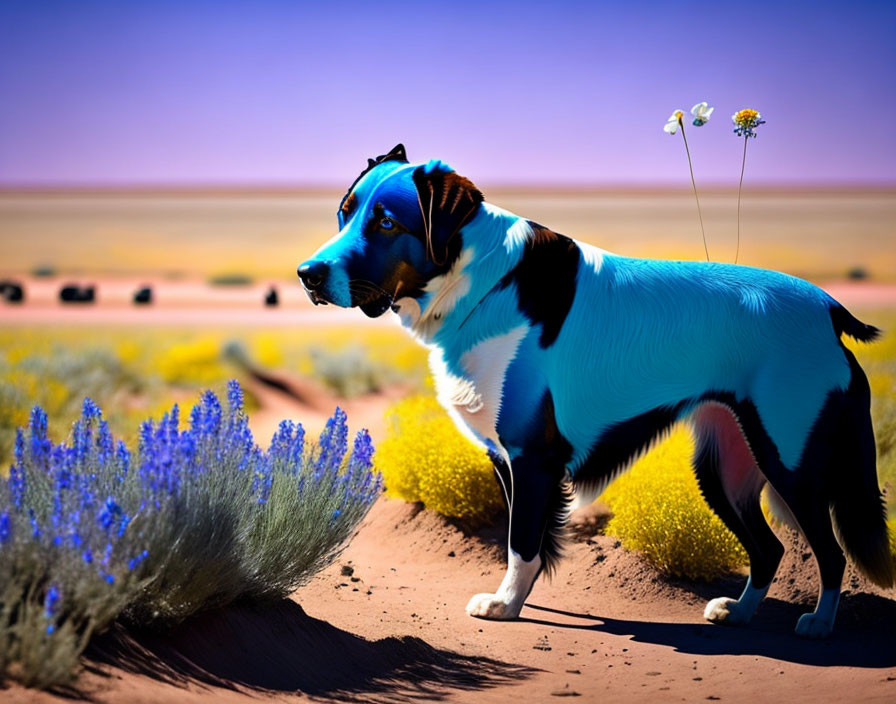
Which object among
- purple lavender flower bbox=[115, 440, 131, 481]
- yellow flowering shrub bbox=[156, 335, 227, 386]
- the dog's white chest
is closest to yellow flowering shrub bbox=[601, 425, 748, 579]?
the dog's white chest

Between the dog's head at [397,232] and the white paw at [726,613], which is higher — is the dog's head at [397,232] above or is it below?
above

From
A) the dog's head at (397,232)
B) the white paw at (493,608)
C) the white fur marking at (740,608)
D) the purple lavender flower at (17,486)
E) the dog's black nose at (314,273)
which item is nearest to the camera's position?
the purple lavender flower at (17,486)

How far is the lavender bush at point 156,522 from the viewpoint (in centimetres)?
383

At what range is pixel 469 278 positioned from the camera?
5492mm

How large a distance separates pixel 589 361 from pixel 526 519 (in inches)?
34.1

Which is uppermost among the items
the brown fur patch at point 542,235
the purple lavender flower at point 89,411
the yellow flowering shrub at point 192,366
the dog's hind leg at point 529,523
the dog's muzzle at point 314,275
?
the brown fur patch at point 542,235

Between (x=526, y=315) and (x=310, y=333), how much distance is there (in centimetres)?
3514

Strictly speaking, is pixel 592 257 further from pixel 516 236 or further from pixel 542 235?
pixel 516 236

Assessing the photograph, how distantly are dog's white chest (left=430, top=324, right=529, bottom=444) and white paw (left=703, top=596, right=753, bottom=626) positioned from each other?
1747 mm

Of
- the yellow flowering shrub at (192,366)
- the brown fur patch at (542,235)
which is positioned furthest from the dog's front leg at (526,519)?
the yellow flowering shrub at (192,366)

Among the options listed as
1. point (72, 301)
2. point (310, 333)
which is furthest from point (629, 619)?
point (72, 301)

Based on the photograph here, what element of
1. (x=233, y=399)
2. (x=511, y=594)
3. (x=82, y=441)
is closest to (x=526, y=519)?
(x=511, y=594)

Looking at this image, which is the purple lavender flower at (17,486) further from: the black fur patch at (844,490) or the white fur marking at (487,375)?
the black fur patch at (844,490)

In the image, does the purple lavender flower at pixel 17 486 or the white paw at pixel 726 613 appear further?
the white paw at pixel 726 613
